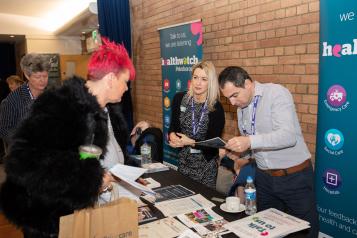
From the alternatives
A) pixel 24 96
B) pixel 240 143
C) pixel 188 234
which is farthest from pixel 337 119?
pixel 24 96

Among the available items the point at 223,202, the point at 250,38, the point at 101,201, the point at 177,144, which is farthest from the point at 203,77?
the point at 101,201

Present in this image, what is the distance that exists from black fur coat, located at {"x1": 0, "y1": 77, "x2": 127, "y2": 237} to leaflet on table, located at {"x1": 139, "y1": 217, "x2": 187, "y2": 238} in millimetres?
317

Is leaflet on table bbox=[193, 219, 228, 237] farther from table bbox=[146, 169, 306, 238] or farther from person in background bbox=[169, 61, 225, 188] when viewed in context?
person in background bbox=[169, 61, 225, 188]

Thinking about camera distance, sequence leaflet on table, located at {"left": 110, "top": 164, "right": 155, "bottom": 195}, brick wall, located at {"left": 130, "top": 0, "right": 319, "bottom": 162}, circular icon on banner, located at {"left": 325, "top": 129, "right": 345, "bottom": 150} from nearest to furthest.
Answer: leaflet on table, located at {"left": 110, "top": 164, "right": 155, "bottom": 195}
circular icon on banner, located at {"left": 325, "top": 129, "right": 345, "bottom": 150}
brick wall, located at {"left": 130, "top": 0, "right": 319, "bottom": 162}

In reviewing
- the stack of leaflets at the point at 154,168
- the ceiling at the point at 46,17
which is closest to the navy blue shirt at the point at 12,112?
the stack of leaflets at the point at 154,168

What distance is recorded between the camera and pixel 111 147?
1.84 meters

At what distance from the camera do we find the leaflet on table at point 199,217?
1584mm

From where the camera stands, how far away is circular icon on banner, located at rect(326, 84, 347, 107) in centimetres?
221

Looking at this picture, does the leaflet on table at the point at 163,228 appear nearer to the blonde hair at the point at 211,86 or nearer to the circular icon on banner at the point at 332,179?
the blonde hair at the point at 211,86

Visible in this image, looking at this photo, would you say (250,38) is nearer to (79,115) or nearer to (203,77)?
(203,77)

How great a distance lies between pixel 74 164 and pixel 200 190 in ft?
3.15

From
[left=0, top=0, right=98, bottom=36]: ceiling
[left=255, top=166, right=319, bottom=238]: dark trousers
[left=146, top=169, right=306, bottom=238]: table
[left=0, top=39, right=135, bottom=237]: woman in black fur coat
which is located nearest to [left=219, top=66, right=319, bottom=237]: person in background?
[left=255, top=166, right=319, bottom=238]: dark trousers

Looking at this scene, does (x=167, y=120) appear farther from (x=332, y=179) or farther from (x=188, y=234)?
(x=188, y=234)

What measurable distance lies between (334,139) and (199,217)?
1241 millimetres
